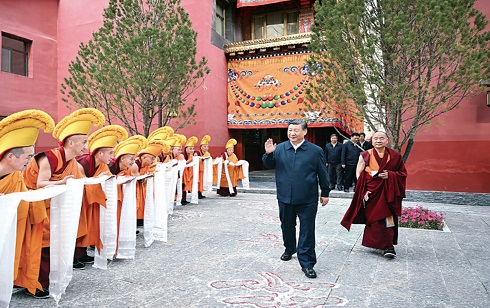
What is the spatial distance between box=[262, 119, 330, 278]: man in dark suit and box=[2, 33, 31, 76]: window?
10.6m

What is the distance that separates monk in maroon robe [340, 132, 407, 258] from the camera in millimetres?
4301

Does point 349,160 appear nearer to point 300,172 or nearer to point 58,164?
point 300,172

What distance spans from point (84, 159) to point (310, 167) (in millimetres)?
2463

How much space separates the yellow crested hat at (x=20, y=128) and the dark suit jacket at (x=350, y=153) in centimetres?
777

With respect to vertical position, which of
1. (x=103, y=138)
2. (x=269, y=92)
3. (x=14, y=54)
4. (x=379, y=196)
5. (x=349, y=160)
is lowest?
(x=379, y=196)

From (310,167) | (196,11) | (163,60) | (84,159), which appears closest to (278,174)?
(310,167)

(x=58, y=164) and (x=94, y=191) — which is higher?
(x=58, y=164)

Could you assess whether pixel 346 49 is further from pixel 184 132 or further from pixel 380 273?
pixel 184 132

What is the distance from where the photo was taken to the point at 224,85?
42.6ft

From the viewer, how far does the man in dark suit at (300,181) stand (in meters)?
3.68

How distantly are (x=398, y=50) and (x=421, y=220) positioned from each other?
2.79 m

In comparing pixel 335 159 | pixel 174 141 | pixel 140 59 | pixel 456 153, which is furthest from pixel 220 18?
pixel 456 153

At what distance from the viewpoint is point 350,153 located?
940 cm

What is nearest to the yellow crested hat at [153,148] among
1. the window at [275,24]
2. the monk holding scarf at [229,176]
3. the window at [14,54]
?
the monk holding scarf at [229,176]
